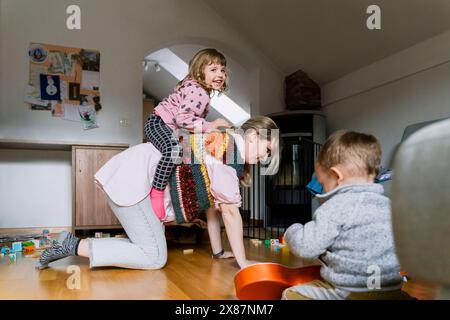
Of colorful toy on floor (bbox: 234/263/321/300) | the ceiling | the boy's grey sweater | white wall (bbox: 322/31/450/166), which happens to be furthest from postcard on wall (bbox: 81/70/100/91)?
the boy's grey sweater

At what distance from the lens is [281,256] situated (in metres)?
1.84

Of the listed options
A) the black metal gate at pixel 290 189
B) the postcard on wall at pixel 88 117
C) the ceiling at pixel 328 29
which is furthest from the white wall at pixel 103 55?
the black metal gate at pixel 290 189

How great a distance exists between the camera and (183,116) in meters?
1.57

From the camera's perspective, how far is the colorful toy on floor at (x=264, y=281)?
3.12 feet

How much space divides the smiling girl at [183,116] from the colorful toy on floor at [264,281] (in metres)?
0.67

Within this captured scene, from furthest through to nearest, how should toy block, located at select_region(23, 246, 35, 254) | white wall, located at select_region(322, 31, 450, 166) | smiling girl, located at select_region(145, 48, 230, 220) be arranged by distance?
white wall, located at select_region(322, 31, 450, 166) < toy block, located at select_region(23, 246, 35, 254) < smiling girl, located at select_region(145, 48, 230, 220)

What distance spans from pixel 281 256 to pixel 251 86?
8.45 feet

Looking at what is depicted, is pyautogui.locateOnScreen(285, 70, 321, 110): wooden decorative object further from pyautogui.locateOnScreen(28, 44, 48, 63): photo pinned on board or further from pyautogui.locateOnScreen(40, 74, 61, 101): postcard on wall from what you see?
pyautogui.locateOnScreen(28, 44, 48, 63): photo pinned on board

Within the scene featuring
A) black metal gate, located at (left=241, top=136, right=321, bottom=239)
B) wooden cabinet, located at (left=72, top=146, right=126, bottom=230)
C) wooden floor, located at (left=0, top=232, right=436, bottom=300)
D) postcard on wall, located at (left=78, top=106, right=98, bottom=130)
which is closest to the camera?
wooden floor, located at (left=0, top=232, right=436, bottom=300)

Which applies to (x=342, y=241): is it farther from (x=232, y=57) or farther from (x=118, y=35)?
(x=232, y=57)

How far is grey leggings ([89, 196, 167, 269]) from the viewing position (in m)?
1.43

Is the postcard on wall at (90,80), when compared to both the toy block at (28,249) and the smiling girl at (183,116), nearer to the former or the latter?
the toy block at (28,249)

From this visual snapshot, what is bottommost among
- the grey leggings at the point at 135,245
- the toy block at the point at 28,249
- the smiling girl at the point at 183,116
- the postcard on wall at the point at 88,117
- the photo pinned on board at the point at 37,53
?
the toy block at the point at 28,249

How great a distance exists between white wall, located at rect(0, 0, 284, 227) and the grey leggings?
2119mm
